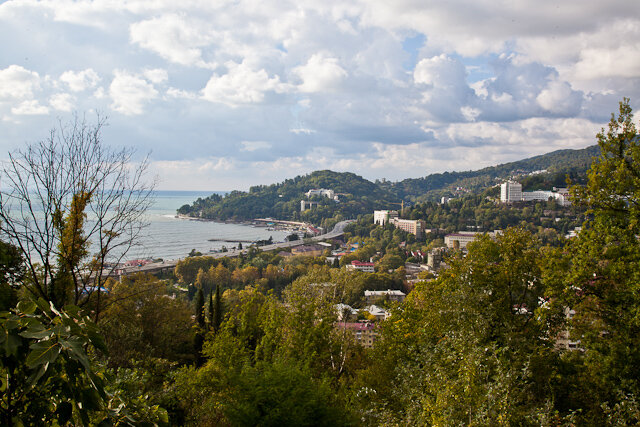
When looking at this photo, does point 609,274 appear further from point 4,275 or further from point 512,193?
point 512,193

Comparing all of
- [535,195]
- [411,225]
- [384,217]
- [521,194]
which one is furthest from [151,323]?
[535,195]

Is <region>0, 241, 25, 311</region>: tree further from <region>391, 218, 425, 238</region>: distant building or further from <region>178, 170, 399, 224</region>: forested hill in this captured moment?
<region>178, 170, 399, 224</region>: forested hill

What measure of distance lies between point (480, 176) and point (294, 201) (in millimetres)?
81119

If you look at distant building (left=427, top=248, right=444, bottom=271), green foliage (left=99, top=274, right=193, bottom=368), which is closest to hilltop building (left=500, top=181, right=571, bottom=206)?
distant building (left=427, top=248, right=444, bottom=271)

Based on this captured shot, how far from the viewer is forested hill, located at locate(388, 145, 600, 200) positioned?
406 ft

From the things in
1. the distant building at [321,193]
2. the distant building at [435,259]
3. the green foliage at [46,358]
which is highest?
the distant building at [321,193]

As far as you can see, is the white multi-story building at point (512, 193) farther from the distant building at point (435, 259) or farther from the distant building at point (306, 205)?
the distant building at point (306, 205)

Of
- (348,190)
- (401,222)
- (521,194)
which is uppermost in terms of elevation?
(348,190)

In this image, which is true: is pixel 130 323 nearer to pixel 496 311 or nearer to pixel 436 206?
pixel 496 311

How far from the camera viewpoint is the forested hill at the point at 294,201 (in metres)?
101

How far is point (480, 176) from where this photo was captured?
152 meters

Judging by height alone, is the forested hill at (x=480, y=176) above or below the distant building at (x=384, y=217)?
above

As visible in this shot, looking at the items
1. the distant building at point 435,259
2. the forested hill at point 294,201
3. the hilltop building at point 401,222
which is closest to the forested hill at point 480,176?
the forested hill at point 294,201

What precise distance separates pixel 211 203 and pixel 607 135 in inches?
4266
